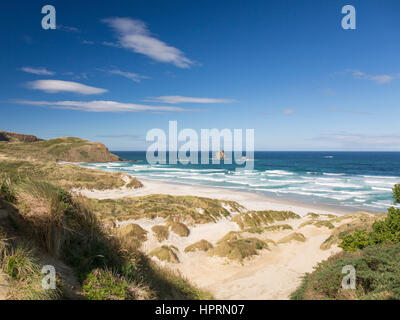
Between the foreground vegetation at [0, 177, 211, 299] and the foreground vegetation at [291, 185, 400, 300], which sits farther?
the foreground vegetation at [291, 185, 400, 300]

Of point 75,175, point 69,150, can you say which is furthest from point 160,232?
point 69,150

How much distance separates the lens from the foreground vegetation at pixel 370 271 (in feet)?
18.9

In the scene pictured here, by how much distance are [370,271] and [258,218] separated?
16509 millimetres

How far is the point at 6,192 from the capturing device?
4363 mm

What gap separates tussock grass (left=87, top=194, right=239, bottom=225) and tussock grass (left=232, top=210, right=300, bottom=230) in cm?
271

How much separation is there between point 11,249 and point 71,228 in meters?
1.35

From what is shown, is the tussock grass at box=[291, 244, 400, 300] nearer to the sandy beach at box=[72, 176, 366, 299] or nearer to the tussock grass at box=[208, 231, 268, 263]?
the sandy beach at box=[72, 176, 366, 299]

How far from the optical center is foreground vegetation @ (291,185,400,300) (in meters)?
5.76

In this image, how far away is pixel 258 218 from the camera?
2283 centimetres

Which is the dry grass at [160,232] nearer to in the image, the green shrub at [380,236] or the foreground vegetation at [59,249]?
the green shrub at [380,236]

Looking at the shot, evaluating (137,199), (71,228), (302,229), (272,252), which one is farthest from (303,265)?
(137,199)

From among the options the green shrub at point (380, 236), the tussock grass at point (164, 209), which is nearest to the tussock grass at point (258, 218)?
the tussock grass at point (164, 209)

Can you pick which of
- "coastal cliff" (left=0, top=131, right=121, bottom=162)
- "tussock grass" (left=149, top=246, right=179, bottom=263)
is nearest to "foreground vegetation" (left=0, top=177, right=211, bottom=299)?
"tussock grass" (left=149, top=246, right=179, bottom=263)
